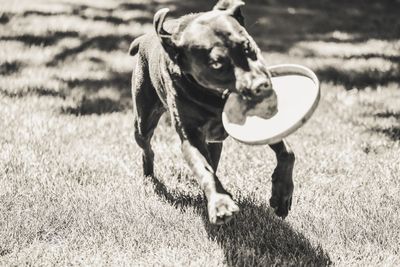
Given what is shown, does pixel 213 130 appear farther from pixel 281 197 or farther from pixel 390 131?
pixel 390 131

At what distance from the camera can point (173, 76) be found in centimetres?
356

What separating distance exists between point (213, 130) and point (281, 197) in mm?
582

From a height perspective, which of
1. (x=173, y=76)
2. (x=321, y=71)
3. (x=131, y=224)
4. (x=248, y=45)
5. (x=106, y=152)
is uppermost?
(x=248, y=45)

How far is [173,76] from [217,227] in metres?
1.07

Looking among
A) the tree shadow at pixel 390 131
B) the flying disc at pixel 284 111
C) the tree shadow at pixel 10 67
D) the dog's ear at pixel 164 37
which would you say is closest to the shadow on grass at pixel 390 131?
the tree shadow at pixel 390 131

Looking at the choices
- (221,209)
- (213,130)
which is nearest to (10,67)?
(213,130)

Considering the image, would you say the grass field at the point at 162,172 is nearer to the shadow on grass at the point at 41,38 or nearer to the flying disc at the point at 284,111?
the shadow on grass at the point at 41,38

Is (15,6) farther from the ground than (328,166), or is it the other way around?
(328,166)

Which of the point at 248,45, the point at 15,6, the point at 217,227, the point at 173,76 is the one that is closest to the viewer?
the point at 248,45

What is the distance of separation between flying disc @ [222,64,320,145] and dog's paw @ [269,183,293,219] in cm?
50

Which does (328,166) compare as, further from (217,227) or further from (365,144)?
(217,227)

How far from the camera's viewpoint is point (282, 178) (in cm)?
365

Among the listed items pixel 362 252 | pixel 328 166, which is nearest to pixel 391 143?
pixel 328 166

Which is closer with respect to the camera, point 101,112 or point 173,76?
point 173,76
